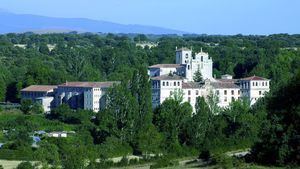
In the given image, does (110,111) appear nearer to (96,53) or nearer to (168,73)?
(168,73)

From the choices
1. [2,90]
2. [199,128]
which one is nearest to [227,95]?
[199,128]

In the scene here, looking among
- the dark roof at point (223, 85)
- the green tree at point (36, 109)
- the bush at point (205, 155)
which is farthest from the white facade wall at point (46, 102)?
the bush at point (205, 155)

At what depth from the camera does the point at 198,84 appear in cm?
5884

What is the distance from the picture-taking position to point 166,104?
46969mm

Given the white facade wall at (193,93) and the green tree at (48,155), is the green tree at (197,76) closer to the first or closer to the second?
the white facade wall at (193,93)

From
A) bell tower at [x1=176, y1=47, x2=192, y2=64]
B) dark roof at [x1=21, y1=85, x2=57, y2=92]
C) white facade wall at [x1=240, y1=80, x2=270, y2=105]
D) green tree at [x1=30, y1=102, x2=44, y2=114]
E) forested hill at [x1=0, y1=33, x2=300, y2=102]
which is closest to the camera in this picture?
white facade wall at [x1=240, y1=80, x2=270, y2=105]

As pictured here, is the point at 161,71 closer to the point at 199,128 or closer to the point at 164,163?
the point at 199,128

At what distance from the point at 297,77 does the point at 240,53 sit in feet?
151

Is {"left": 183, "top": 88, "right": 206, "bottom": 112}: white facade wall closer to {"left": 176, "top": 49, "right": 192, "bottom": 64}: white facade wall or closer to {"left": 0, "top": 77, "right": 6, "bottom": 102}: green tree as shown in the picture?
{"left": 176, "top": 49, "right": 192, "bottom": 64}: white facade wall

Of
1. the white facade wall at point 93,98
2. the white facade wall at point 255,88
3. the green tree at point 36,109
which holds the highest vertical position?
the white facade wall at point 255,88

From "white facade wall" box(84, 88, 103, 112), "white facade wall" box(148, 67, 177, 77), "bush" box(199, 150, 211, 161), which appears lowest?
"bush" box(199, 150, 211, 161)

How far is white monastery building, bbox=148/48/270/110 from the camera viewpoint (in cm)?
5725

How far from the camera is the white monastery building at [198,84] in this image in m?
57.2

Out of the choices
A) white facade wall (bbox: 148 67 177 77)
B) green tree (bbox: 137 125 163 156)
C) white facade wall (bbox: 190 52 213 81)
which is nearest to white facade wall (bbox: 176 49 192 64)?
white facade wall (bbox: 190 52 213 81)
